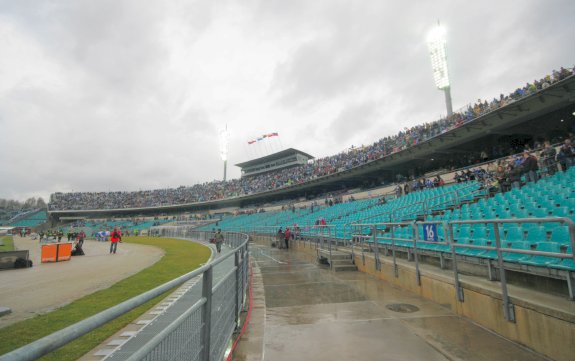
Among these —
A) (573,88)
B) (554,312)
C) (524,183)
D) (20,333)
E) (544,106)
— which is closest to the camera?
(554,312)

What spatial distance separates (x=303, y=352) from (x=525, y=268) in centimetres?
398

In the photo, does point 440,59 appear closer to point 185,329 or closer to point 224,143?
point 185,329

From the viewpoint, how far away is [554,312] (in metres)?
3.60

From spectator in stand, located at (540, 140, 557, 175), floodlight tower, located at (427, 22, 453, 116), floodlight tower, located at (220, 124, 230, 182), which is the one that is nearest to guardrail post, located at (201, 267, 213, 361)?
spectator in stand, located at (540, 140, 557, 175)

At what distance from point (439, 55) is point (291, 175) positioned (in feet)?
98.9

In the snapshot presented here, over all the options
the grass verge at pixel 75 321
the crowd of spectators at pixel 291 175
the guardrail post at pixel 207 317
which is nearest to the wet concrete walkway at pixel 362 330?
the guardrail post at pixel 207 317

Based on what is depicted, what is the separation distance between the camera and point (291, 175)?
54.7 m

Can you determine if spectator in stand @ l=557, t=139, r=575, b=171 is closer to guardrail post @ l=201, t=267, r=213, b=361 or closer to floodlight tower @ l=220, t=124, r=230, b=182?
guardrail post @ l=201, t=267, r=213, b=361

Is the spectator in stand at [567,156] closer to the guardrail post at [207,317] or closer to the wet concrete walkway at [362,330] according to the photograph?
the wet concrete walkway at [362,330]

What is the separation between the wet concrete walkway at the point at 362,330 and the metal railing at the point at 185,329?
71 cm

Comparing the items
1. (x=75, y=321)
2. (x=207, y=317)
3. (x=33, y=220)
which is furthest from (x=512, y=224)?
(x=33, y=220)

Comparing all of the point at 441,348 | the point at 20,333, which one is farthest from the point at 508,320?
the point at 20,333

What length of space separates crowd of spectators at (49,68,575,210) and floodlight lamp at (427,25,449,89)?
5.26 metres

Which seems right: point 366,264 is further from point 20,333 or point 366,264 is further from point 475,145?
point 475,145
